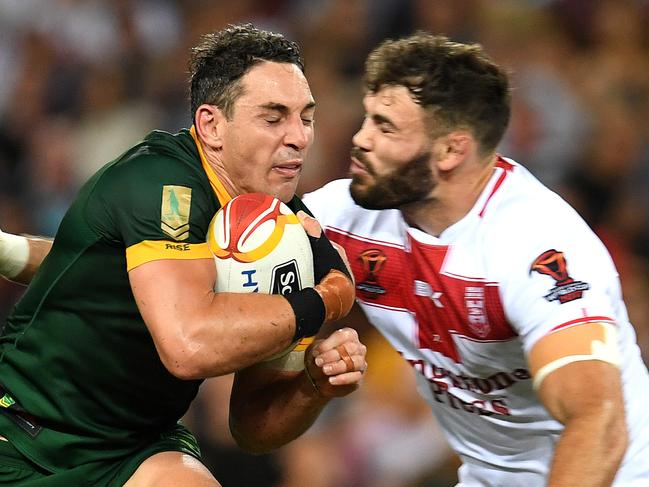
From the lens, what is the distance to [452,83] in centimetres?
393

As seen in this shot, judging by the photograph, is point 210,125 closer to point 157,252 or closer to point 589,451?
point 157,252

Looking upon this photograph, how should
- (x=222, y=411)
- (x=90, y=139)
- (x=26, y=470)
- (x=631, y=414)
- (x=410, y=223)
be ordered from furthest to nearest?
(x=90, y=139) < (x=222, y=411) < (x=410, y=223) < (x=631, y=414) < (x=26, y=470)

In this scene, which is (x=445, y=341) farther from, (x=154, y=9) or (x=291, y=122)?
(x=154, y=9)

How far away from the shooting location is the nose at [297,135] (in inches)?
142

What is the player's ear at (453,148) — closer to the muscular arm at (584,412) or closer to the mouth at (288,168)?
the mouth at (288,168)

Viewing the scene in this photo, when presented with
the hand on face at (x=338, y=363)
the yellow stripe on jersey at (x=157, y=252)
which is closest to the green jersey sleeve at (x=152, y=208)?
the yellow stripe on jersey at (x=157, y=252)

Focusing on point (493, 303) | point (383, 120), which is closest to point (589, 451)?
point (493, 303)

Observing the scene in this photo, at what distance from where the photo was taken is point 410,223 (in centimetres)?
398

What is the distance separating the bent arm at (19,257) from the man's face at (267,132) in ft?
3.02

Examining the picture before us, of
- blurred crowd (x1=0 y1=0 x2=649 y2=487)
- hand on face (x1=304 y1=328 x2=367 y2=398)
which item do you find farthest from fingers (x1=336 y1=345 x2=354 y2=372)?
blurred crowd (x1=0 y1=0 x2=649 y2=487)

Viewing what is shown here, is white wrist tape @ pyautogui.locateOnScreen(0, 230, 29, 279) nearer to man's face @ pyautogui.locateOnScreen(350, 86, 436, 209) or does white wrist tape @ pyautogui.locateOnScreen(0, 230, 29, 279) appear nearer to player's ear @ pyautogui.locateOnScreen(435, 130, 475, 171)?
man's face @ pyautogui.locateOnScreen(350, 86, 436, 209)

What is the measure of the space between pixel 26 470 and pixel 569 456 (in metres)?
1.71

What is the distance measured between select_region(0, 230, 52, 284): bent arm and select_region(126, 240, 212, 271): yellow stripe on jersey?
37.6 inches

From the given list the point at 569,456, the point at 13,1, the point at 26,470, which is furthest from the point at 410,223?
the point at 13,1
